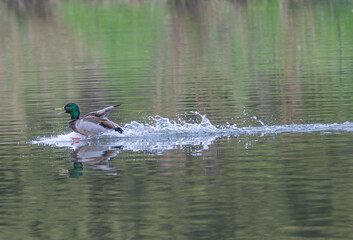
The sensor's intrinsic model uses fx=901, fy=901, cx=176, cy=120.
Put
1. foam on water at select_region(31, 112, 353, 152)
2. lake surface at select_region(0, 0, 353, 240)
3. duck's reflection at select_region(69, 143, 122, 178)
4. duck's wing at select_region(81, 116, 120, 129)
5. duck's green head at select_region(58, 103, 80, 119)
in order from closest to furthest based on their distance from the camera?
1. lake surface at select_region(0, 0, 353, 240)
2. duck's reflection at select_region(69, 143, 122, 178)
3. foam on water at select_region(31, 112, 353, 152)
4. duck's wing at select_region(81, 116, 120, 129)
5. duck's green head at select_region(58, 103, 80, 119)

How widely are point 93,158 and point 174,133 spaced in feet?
7.95

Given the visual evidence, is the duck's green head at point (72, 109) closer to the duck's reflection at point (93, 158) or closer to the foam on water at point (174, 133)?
the foam on water at point (174, 133)

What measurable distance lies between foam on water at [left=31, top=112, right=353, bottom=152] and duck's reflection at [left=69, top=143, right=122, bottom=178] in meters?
0.28

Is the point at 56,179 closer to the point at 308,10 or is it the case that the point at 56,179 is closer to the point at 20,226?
the point at 20,226

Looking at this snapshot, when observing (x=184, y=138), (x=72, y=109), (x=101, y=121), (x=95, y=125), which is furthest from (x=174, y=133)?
(x=72, y=109)

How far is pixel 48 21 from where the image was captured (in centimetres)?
4584

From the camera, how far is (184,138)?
15289 mm

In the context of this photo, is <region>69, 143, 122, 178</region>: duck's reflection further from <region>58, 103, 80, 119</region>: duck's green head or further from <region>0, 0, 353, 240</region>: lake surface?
<region>58, 103, 80, 119</region>: duck's green head

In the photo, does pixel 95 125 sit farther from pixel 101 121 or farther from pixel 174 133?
pixel 174 133

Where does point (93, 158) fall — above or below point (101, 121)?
below

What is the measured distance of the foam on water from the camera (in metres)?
14.9

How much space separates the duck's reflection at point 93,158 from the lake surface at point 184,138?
0.10ft

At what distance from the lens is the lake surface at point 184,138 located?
935 cm

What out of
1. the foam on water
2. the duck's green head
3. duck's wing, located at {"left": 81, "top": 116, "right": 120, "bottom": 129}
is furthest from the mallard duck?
the duck's green head
